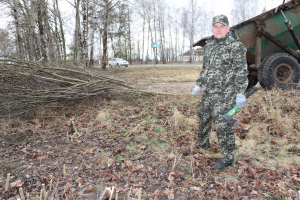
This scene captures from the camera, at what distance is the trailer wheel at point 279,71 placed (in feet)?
17.7

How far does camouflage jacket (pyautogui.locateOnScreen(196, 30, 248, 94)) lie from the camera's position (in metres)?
2.68

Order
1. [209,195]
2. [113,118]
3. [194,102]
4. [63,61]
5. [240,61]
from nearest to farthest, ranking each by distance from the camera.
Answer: [209,195] < [240,61] < [113,118] < [194,102] < [63,61]

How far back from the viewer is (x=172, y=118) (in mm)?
4512

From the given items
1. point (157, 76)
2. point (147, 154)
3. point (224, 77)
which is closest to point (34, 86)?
point (147, 154)

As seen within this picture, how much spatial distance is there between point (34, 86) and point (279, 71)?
609 cm

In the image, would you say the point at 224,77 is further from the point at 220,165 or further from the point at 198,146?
the point at 198,146

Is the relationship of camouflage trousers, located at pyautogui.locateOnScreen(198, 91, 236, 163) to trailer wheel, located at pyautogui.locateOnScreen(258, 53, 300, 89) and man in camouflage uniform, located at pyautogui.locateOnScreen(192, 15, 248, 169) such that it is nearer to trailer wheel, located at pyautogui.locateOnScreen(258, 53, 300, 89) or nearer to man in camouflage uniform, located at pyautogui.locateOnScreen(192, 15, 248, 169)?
man in camouflage uniform, located at pyautogui.locateOnScreen(192, 15, 248, 169)

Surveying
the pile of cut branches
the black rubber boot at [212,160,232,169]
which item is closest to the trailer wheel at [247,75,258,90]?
the pile of cut branches

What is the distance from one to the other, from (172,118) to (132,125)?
2.84 feet

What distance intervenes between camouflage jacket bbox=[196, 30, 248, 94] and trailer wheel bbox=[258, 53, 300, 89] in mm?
3161

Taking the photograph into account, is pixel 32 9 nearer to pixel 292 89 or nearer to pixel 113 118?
pixel 113 118

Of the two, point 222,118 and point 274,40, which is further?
point 274,40

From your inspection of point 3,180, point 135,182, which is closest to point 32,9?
point 3,180

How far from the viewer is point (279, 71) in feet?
18.3
